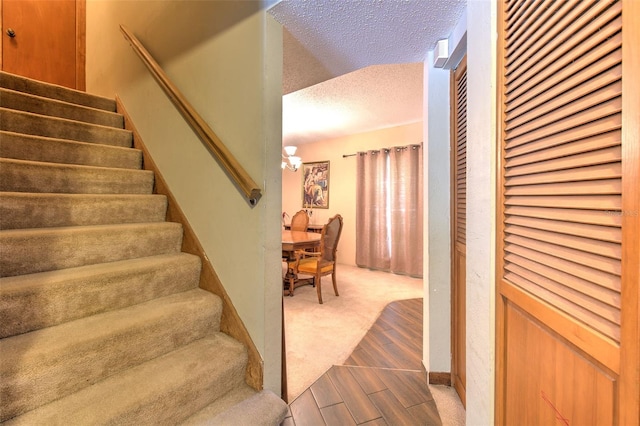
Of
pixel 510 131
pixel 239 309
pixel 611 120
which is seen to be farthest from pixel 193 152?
pixel 611 120

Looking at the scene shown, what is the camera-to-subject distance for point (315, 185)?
5.72 metres

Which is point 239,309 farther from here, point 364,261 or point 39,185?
point 364,261

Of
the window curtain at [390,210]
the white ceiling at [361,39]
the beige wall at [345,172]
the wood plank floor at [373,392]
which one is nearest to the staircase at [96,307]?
the wood plank floor at [373,392]

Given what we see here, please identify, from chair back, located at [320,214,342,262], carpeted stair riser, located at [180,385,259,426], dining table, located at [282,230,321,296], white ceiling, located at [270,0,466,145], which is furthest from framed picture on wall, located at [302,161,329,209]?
carpeted stair riser, located at [180,385,259,426]

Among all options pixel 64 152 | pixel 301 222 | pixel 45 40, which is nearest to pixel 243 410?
pixel 64 152

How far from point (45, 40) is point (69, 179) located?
262 centimetres

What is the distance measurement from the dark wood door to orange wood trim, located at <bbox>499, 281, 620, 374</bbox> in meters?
4.48

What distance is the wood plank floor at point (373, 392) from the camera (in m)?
1.50

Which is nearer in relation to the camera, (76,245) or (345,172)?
(76,245)

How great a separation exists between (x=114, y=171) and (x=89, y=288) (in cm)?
95

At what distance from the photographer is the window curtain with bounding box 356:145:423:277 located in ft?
14.4

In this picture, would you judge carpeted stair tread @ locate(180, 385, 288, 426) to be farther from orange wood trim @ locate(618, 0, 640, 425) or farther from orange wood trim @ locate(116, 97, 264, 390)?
orange wood trim @ locate(618, 0, 640, 425)

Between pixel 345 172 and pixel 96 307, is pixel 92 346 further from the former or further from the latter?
pixel 345 172

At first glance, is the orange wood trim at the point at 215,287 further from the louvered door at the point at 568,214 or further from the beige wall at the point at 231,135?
the louvered door at the point at 568,214
